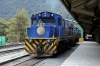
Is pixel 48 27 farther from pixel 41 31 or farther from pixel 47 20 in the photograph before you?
pixel 47 20

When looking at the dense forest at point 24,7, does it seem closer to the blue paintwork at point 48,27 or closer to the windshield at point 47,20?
the blue paintwork at point 48,27

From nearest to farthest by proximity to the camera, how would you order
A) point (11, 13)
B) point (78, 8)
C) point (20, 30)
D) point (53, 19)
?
point (53, 19) → point (78, 8) → point (20, 30) → point (11, 13)

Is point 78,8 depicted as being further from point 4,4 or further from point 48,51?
point 4,4

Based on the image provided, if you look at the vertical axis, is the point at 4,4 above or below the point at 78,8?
above

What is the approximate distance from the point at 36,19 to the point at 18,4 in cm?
14911

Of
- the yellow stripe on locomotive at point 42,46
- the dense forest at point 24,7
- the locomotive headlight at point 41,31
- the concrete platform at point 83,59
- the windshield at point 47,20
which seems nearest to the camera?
the concrete platform at point 83,59

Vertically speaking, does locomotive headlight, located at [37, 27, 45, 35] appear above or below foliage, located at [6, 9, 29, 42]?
below

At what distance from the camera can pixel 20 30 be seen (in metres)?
74.6

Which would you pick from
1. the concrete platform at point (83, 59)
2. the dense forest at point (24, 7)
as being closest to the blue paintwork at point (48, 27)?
the concrete platform at point (83, 59)

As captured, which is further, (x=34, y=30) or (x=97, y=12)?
(x=97, y=12)

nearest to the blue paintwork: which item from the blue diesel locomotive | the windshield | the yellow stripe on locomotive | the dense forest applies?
the blue diesel locomotive

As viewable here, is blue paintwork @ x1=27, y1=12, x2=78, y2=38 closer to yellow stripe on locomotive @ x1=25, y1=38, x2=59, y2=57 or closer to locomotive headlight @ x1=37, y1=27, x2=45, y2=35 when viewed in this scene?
locomotive headlight @ x1=37, y1=27, x2=45, y2=35

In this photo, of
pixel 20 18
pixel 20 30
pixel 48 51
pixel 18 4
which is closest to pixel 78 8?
pixel 48 51

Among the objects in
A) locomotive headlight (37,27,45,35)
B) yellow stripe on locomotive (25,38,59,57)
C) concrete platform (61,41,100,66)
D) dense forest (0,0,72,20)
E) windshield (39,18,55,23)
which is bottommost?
concrete platform (61,41,100,66)
